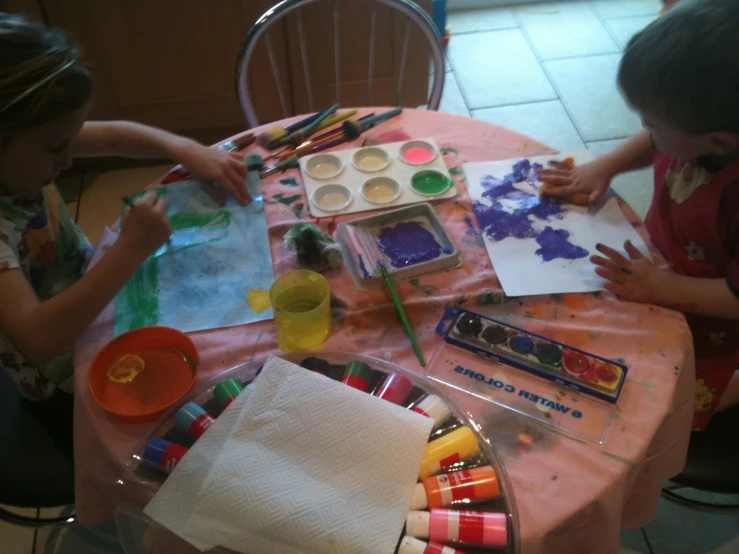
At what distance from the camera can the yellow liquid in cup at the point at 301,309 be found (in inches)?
31.6

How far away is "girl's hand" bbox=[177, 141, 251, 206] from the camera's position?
105 centimetres

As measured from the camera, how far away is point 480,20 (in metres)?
2.91

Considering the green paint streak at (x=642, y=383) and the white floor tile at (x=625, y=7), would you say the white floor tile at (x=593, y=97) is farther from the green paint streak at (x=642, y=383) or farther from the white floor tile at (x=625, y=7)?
the green paint streak at (x=642, y=383)

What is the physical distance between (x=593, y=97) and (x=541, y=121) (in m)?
0.29

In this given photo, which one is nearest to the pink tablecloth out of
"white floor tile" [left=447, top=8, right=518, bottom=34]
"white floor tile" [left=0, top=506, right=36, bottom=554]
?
"white floor tile" [left=0, top=506, right=36, bottom=554]

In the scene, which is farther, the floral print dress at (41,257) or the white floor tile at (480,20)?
the white floor tile at (480,20)

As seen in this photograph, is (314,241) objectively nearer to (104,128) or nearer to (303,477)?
(303,477)

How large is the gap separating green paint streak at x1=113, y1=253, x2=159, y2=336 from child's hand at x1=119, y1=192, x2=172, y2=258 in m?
0.05

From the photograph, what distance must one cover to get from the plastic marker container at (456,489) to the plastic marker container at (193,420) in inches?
10.1

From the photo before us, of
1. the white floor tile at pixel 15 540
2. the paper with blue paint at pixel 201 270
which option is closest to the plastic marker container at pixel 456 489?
the paper with blue paint at pixel 201 270

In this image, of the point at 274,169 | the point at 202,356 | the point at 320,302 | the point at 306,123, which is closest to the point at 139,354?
the point at 202,356

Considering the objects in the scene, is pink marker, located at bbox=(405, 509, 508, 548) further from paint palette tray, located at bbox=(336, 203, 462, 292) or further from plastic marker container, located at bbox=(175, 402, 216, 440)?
paint palette tray, located at bbox=(336, 203, 462, 292)

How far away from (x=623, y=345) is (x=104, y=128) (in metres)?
0.96

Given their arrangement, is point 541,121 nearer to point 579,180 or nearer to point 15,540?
point 579,180
